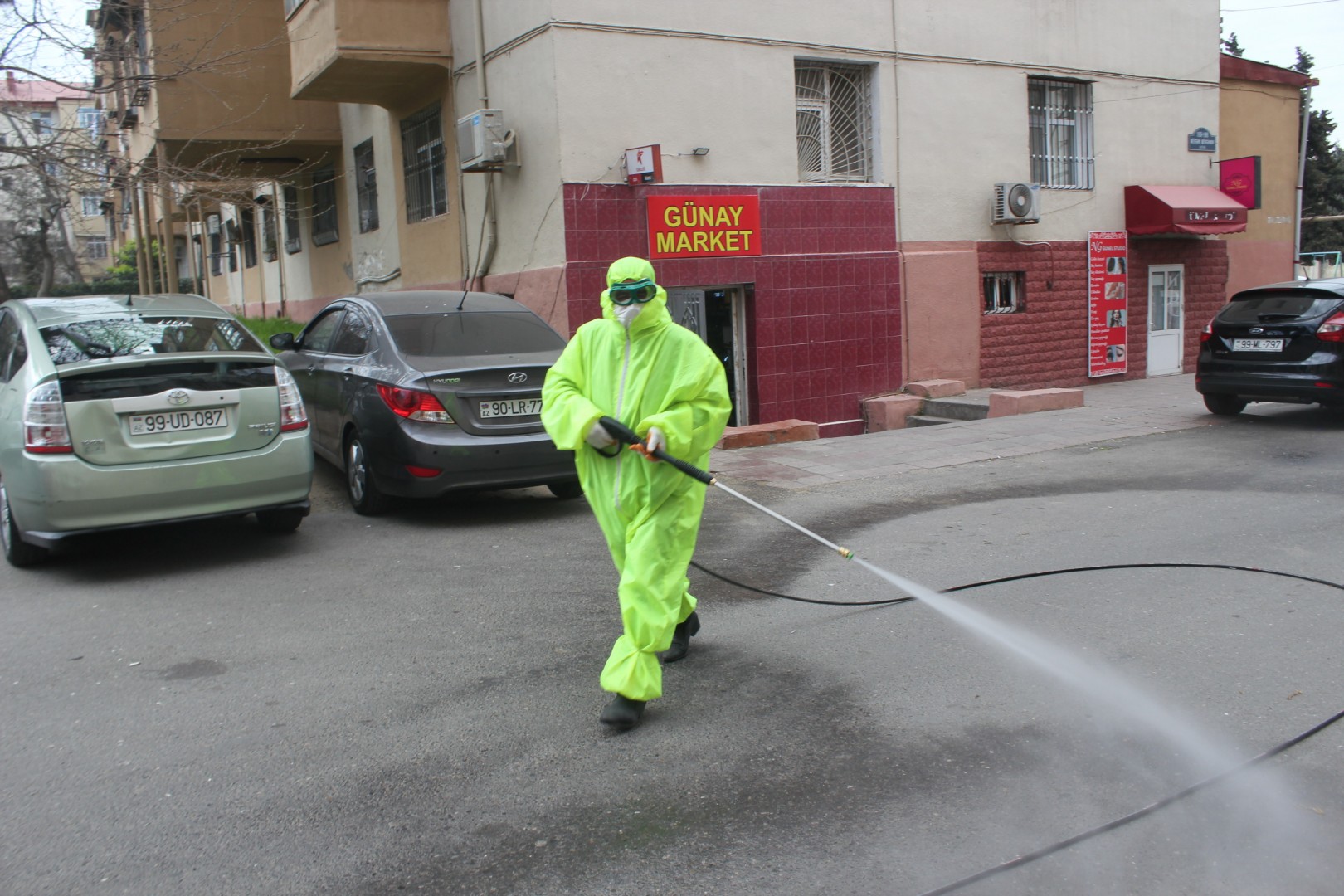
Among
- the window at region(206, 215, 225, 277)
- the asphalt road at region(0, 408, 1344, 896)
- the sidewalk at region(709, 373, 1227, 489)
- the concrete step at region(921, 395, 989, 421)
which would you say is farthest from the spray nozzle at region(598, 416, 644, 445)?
the window at region(206, 215, 225, 277)

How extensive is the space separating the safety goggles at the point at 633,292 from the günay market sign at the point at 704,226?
8.03m

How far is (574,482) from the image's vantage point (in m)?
7.91

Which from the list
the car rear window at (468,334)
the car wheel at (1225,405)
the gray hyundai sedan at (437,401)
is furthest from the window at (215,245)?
the car wheel at (1225,405)

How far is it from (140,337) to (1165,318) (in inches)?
611

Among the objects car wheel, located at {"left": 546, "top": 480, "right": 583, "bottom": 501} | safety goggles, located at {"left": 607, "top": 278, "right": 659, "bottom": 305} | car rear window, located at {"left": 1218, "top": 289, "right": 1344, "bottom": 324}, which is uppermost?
safety goggles, located at {"left": 607, "top": 278, "right": 659, "bottom": 305}

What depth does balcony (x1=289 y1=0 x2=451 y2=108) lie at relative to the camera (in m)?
12.4

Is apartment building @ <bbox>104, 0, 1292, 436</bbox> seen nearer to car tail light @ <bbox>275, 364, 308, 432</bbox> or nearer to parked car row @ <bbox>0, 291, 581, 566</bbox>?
parked car row @ <bbox>0, 291, 581, 566</bbox>

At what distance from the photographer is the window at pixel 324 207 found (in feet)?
57.8

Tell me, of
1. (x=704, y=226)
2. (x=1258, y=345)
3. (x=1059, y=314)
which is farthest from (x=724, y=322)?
(x=1059, y=314)

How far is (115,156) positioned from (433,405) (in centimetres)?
628

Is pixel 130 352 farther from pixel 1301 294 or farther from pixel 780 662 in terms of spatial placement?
pixel 1301 294

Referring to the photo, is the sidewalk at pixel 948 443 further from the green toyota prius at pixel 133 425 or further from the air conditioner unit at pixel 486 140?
the air conditioner unit at pixel 486 140

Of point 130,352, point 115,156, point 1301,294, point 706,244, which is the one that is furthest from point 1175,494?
point 115,156

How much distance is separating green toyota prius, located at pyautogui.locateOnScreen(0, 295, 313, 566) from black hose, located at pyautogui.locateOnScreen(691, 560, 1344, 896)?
110 inches
